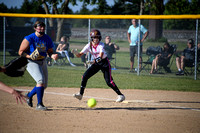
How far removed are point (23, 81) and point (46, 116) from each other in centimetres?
506

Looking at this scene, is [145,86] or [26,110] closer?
[26,110]

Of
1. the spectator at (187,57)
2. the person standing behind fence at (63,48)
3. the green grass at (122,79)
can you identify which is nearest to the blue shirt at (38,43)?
the green grass at (122,79)

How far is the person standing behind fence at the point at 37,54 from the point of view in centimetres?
591

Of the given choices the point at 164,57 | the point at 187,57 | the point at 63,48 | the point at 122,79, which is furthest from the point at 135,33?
the point at 63,48

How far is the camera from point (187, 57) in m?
11.1

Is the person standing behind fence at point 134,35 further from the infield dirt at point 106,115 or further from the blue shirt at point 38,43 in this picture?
the blue shirt at point 38,43

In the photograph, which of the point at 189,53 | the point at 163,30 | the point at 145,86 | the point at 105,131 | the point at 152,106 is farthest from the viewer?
the point at 163,30

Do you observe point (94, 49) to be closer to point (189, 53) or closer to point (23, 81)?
point (23, 81)

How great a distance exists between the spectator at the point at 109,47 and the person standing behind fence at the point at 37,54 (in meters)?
6.28

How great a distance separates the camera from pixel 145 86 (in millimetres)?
9773

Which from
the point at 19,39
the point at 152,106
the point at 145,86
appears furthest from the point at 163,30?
the point at 19,39

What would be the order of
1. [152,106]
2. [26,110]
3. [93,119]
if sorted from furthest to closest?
[152,106] < [26,110] < [93,119]

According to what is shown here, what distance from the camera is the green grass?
9.78 meters

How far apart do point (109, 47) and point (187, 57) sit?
140 inches
